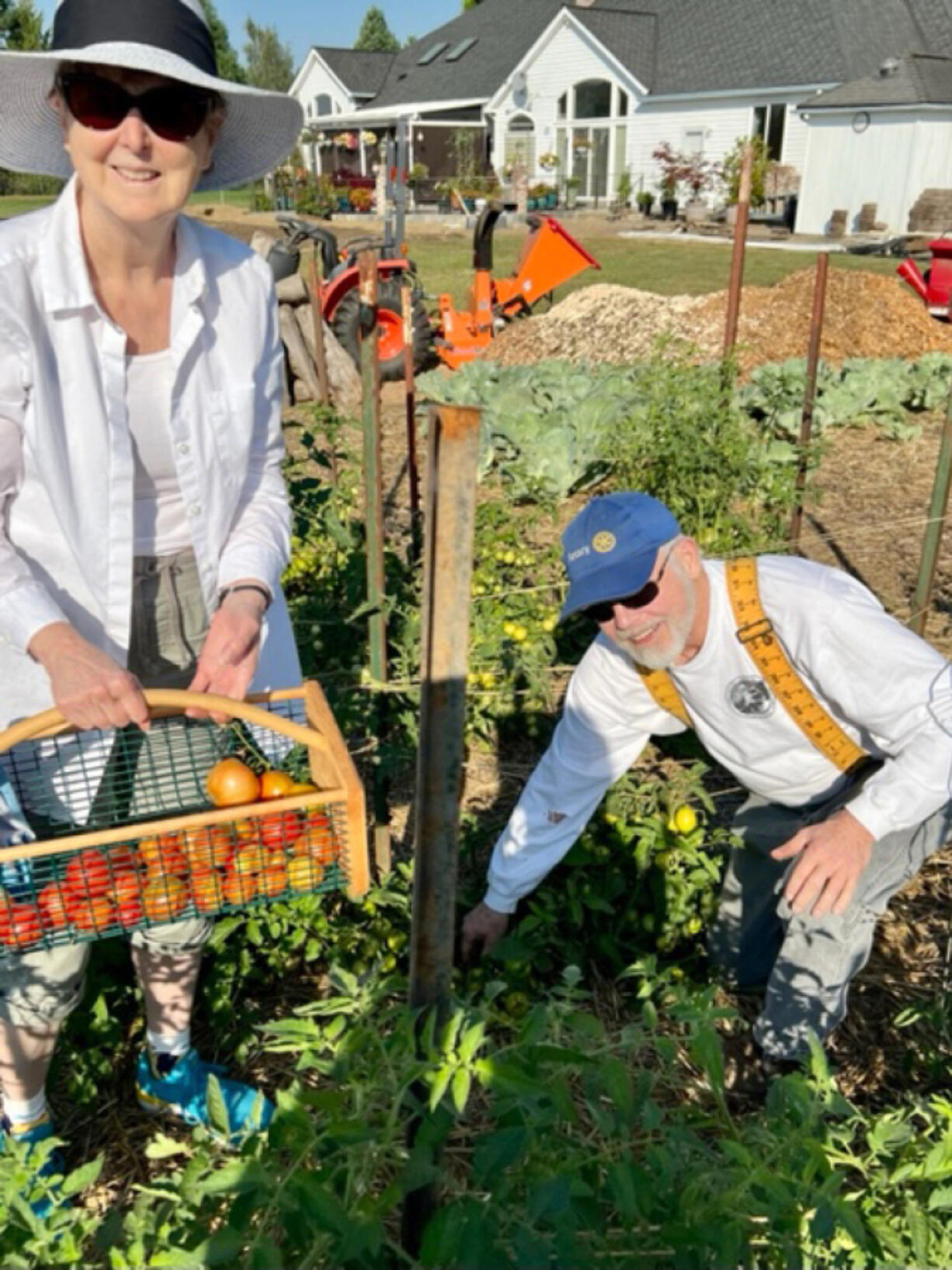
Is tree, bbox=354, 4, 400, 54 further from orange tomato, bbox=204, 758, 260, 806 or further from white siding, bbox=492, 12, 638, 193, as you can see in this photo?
orange tomato, bbox=204, 758, 260, 806

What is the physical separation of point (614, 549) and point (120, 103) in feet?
4.00

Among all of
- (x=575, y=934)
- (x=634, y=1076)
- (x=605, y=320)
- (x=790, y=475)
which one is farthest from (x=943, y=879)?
(x=605, y=320)

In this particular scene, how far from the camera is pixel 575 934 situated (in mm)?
2953

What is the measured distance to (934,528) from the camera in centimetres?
416

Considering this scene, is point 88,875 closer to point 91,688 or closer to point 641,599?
point 91,688

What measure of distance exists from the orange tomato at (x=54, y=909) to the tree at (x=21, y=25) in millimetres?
51432

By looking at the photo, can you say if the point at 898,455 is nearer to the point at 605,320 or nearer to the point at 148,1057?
the point at 605,320

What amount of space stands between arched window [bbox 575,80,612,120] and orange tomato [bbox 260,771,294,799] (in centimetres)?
3340

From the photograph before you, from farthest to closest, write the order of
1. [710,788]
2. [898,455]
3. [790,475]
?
[898,455] → [790,475] → [710,788]

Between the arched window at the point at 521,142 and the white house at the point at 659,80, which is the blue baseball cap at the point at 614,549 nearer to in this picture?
the white house at the point at 659,80

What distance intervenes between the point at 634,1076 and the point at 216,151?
1848 millimetres

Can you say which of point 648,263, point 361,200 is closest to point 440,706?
point 648,263

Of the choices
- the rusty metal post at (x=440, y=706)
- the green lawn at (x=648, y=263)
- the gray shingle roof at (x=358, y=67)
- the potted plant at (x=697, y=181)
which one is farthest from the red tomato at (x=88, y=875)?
the gray shingle roof at (x=358, y=67)

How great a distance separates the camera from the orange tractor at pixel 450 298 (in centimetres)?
952
